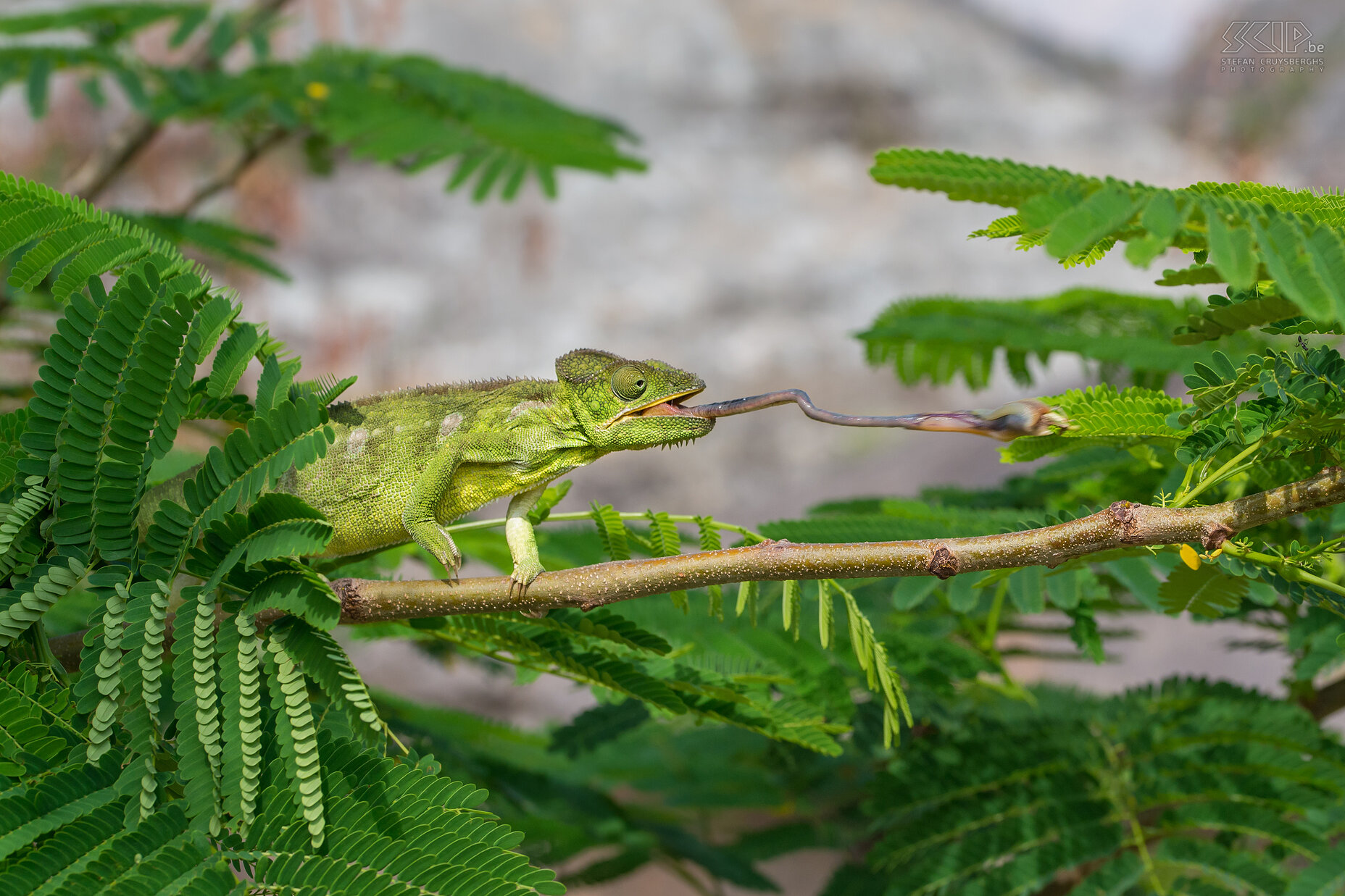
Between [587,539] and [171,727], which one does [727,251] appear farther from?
[171,727]

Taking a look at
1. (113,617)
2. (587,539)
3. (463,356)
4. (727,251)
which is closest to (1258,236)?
(113,617)

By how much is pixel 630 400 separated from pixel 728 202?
43.5ft

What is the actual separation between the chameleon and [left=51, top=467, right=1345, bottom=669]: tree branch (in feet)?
0.98

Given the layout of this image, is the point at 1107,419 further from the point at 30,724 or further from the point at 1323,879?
the point at 30,724

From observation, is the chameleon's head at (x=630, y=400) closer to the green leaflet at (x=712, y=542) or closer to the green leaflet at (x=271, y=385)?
the green leaflet at (x=712, y=542)

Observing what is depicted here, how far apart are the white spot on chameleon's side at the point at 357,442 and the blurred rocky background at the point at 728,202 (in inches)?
321

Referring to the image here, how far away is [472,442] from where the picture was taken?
1806mm

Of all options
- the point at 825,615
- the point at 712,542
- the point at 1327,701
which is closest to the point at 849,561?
the point at 825,615

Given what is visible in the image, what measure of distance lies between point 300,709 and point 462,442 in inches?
25.7

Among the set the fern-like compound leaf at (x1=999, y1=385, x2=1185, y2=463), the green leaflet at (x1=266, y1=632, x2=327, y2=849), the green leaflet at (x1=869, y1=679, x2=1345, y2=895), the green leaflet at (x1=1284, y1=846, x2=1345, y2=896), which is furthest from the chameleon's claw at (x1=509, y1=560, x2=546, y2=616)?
the green leaflet at (x1=1284, y1=846, x2=1345, y2=896)

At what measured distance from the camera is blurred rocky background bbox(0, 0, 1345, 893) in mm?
11930

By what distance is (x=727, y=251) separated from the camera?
14.0 m

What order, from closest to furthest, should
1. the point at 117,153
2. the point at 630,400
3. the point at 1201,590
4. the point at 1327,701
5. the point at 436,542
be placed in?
the point at 1201,590 < the point at 436,542 < the point at 630,400 < the point at 1327,701 < the point at 117,153

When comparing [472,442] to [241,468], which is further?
[472,442]
